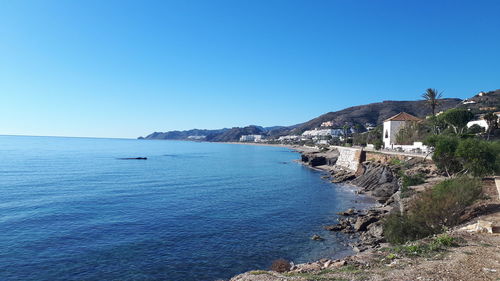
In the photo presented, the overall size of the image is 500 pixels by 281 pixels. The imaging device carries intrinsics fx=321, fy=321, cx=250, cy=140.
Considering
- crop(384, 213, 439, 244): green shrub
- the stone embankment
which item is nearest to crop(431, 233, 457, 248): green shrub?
crop(384, 213, 439, 244): green shrub

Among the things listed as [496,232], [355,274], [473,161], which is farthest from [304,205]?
[355,274]

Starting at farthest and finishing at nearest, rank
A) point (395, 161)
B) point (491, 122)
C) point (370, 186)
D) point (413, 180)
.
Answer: point (491, 122)
point (395, 161)
point (370, 186)
point (413, 180)

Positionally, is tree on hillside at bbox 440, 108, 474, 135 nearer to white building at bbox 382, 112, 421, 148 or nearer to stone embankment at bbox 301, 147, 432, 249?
white building at bbox 382, 112, 421, 148

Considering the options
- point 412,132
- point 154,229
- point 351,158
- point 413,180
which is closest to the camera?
point 154,229

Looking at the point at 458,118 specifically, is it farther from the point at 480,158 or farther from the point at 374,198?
the point at 480,158

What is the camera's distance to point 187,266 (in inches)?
725

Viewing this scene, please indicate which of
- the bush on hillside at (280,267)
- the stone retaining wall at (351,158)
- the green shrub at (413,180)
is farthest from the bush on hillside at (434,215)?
the stone retaining wall at (351,158)

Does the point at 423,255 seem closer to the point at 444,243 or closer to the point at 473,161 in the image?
the point at 444,243

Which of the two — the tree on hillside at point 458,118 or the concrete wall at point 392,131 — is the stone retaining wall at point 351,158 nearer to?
the concrete wall at point 392,131

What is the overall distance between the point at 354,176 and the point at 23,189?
4774cm

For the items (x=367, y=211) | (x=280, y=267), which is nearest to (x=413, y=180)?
(x=367, y=211)

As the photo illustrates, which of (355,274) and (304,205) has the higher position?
(355,274)

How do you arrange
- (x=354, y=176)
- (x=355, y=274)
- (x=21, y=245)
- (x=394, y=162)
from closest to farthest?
(x=355, y=274) → (x=21, y=245) → (x=394, y=162) → (x=354, y=176)

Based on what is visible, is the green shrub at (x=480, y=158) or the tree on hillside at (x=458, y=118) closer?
the green shrub at (x=480, y=158)
